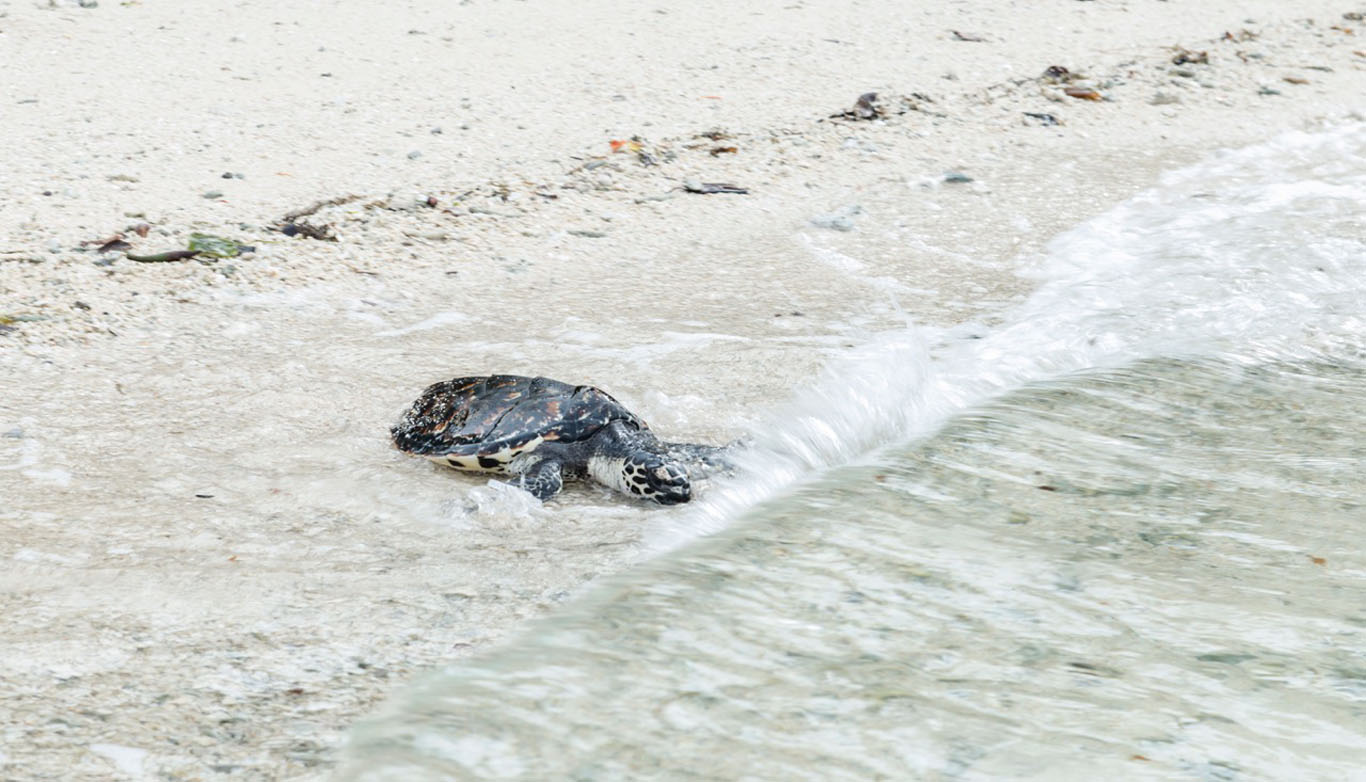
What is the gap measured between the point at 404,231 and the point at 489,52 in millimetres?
2977

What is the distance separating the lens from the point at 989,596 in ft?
10.4

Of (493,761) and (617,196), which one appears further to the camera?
(617,196)

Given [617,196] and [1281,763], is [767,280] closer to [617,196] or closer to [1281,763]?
[617,196]

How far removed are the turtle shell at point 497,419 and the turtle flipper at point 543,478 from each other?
0.21 ft

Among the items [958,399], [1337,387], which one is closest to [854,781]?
[958,399]

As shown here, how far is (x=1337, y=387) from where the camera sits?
4.85 metres

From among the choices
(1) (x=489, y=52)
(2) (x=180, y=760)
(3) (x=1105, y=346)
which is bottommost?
(2) (x=180, y=760)

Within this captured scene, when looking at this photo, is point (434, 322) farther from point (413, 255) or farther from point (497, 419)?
point (497, 419)

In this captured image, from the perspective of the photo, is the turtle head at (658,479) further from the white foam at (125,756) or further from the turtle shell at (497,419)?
the white foam at (125,756)

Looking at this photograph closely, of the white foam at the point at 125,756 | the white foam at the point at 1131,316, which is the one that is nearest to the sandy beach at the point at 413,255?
the white foam at the point at 125,756

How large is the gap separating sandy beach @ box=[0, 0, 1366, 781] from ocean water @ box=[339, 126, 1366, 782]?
231mm

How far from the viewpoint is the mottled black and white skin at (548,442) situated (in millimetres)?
3807

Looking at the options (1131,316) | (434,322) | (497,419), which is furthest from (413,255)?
(1131,316)

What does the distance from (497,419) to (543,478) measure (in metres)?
0.27
